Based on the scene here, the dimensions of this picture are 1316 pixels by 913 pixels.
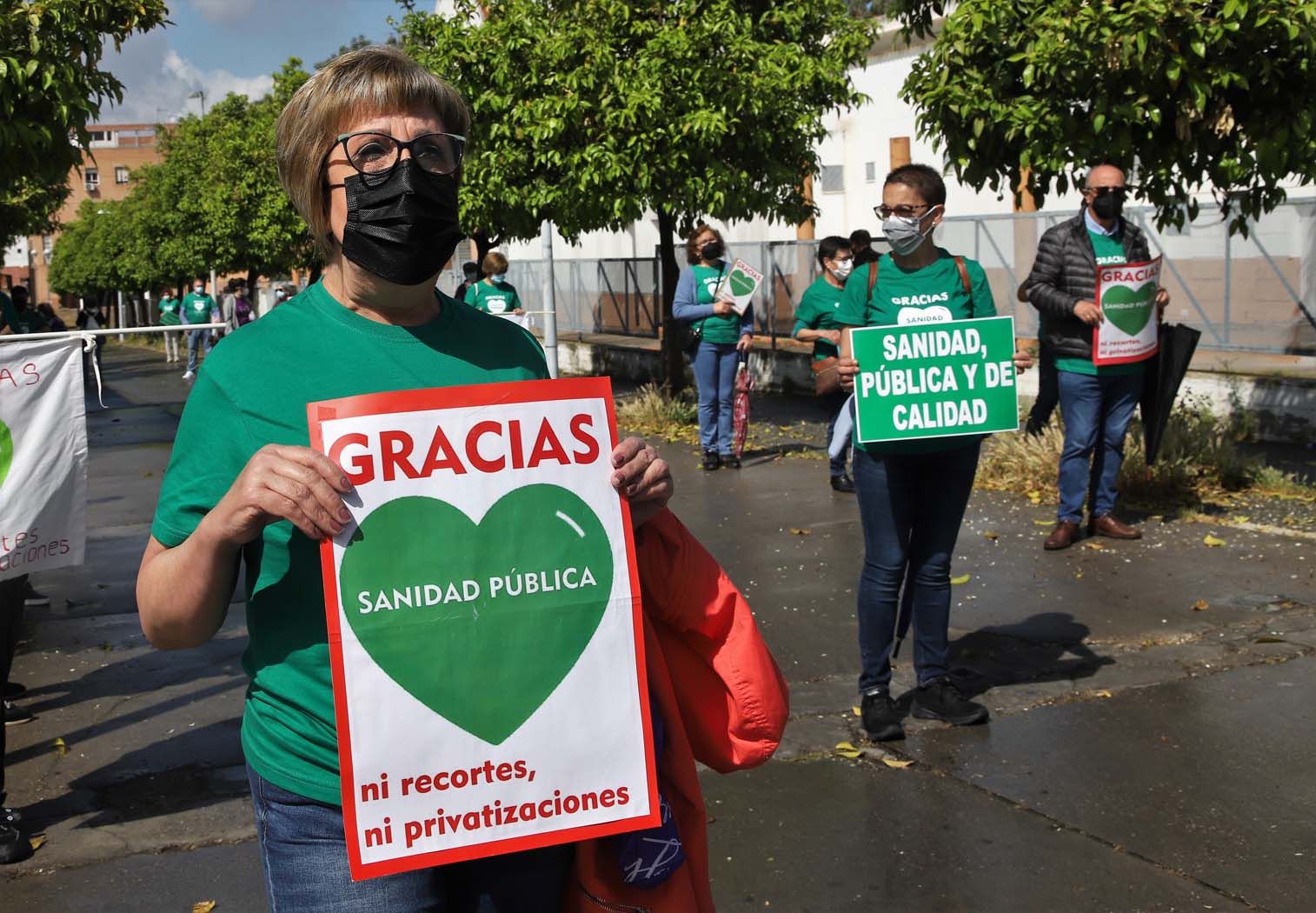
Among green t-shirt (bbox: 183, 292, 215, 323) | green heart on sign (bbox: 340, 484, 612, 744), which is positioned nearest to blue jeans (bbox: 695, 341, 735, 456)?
green heart on sign (bbox: 340, 484, 612, 744)

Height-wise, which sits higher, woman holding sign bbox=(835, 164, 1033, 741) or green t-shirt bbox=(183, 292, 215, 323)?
green t-shirt bbox=(183, 292, 215, 323)

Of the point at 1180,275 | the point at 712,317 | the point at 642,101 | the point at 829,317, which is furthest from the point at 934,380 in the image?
the point at 1180,275

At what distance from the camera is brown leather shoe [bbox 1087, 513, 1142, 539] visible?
8.56m

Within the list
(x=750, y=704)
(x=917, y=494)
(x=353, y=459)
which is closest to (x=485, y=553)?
(x=353, y=459)

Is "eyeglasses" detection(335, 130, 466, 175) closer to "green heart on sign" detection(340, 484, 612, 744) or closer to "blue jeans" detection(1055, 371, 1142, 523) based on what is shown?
"green heart on sign" detection(340, 484, 612, 744)

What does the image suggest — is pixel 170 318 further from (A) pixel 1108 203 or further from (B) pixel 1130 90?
(A) pixel 1108 203

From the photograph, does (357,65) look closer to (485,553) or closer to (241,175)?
(485,553)

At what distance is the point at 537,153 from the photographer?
15203 mm

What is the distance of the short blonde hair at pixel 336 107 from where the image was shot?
90.2 inches

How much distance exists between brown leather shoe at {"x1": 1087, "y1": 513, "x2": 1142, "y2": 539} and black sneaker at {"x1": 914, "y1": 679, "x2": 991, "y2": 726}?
3.27m

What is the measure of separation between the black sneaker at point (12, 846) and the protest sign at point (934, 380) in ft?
10.4

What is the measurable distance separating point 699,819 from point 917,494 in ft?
10.6

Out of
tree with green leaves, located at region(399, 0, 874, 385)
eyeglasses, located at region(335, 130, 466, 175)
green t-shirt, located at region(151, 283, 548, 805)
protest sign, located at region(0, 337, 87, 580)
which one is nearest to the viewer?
green t-shirt, located at region(151, 283, 548, 805)

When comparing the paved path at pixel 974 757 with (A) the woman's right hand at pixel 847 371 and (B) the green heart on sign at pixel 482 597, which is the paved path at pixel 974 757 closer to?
(A) the woman's right hand at pixel 847 371
